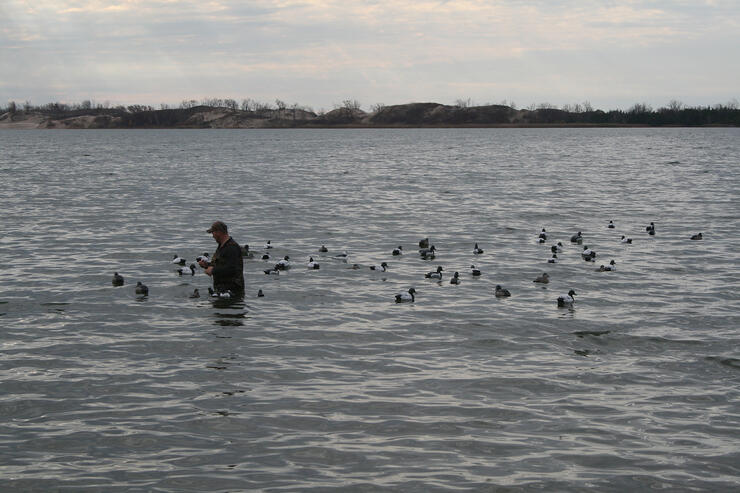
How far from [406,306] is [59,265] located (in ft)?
A: 38.4

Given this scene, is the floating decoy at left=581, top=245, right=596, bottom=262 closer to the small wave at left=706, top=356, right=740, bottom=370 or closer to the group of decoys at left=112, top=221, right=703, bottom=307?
the group of decoys at left=112, top=221, right=703, bottom=307

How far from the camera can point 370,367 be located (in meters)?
14.7

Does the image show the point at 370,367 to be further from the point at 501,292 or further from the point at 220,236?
the point at 501,292

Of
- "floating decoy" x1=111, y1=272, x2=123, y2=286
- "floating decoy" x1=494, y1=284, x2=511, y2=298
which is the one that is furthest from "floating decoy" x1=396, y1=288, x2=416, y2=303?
"floating decoy" x1=111, y1=272, x2=123, y2=286

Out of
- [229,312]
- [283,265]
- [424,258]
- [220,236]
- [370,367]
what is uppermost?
[220,236]

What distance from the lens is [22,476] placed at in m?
10.2

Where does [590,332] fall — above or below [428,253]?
below

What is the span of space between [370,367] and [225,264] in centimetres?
647

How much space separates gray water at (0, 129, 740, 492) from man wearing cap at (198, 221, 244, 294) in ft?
2.33

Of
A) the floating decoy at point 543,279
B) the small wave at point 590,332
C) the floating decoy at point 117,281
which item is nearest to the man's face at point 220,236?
the floating decoy at point 117,281

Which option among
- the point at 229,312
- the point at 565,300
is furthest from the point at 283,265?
the point at 565,300

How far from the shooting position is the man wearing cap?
19438 millimetres

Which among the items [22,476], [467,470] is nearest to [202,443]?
[22,476]

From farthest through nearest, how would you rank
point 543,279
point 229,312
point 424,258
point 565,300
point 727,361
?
point 424,258 → point 543,279 → point 565,300 → point 229,312 → point 727,361
